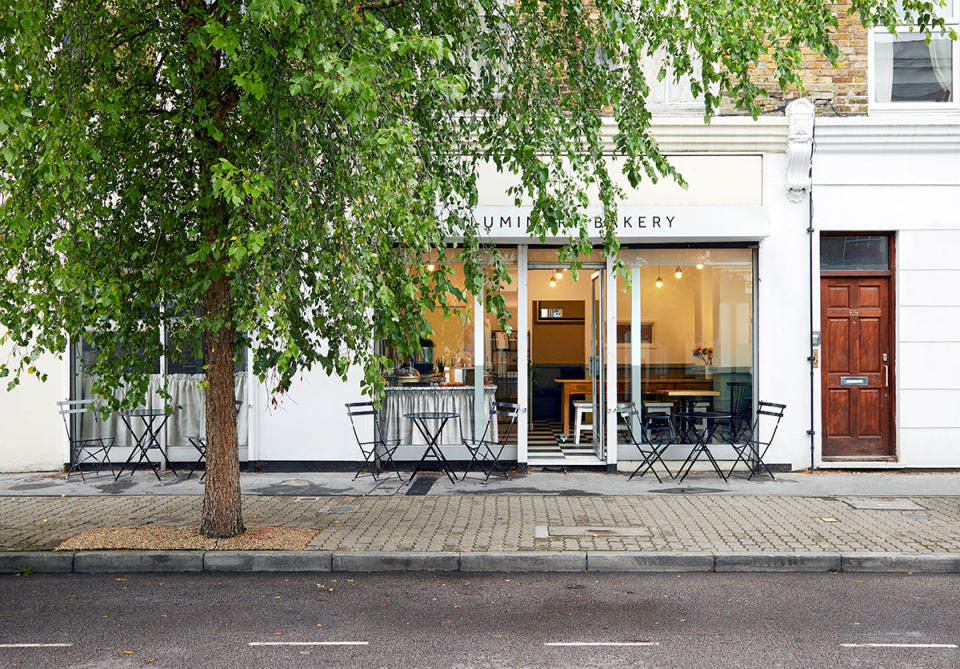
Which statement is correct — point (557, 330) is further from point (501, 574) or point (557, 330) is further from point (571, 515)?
point (501, 574)

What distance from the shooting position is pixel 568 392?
12586 mm

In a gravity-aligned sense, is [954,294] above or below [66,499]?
above

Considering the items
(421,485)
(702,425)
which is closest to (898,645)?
(421,485)

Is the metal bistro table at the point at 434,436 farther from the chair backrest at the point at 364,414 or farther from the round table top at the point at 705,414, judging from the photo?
the round table top at the point at 705,414

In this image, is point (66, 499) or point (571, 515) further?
point (66, 499)

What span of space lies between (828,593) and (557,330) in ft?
20.4

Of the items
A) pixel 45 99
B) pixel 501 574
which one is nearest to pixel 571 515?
pixel 501 574

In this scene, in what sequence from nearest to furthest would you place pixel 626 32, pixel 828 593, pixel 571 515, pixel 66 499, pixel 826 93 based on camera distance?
pixel 828 593 → pixel 626 32 → pixel 571 515 → pixel 66 499 → pixel 826 93

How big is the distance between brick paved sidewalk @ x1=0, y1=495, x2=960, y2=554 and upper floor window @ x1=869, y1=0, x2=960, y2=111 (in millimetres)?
5517

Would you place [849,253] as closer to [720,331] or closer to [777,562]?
[720,331]

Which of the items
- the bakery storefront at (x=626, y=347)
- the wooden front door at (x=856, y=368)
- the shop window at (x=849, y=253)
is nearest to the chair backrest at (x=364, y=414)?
the bakery storefront at (x=626, y=347)

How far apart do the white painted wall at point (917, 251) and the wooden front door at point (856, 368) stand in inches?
10.4

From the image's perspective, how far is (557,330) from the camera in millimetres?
12477

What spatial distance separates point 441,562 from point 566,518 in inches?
77.1
